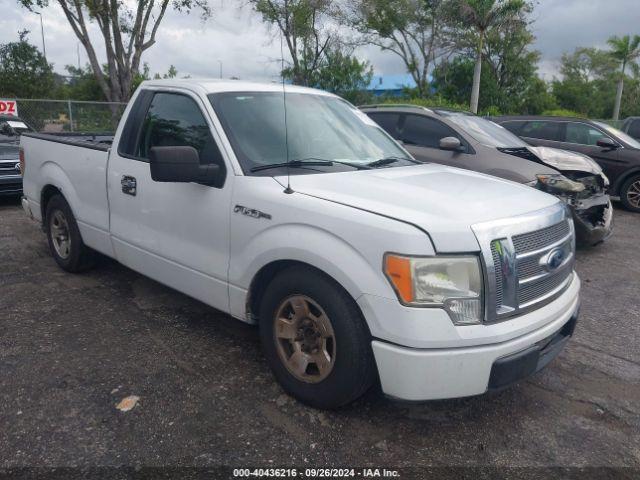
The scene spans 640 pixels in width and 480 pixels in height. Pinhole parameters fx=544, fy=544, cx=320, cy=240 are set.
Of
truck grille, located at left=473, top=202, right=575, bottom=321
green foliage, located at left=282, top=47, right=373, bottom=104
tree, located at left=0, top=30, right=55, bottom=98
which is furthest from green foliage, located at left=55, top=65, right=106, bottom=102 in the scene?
truck grille, located at left=473, top=202, right=575, bottom=321

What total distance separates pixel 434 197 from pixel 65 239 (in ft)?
12.6

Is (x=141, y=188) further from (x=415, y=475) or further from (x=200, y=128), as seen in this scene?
(x=415, y=475)

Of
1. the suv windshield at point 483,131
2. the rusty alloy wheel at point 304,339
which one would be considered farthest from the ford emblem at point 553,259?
the suv windshield at point 483,131

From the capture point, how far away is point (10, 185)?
8805 mm

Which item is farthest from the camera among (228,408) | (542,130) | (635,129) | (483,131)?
(635,129)

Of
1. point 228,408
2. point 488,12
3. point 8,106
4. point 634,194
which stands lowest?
point 228,408

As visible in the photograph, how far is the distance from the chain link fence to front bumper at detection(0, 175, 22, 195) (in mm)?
5869

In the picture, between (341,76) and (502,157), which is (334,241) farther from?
(341,76)

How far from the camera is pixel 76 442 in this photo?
2732 mm

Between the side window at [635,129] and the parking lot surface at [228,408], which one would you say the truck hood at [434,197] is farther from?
the side window at [635,129]

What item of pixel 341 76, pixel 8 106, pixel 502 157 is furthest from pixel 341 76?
pixel 502 157

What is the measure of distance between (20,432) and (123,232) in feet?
5.76

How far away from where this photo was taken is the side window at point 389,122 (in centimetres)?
773

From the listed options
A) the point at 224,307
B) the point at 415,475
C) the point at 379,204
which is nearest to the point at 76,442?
the point at 224,307
